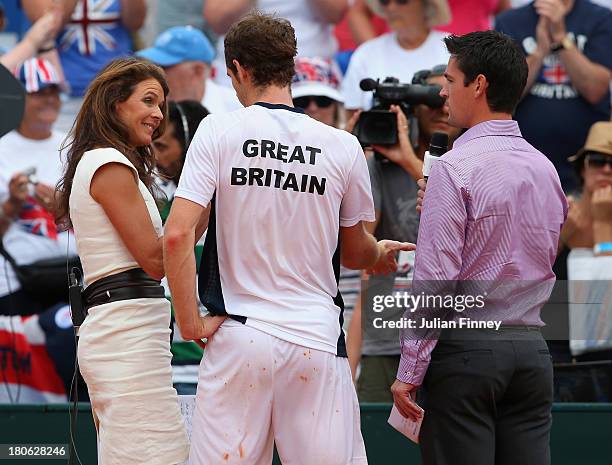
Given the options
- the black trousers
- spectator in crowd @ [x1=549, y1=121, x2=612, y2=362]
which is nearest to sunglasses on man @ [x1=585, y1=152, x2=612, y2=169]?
spectator in crowd @ [x1=549, y1=121, x2=612, y2=362]

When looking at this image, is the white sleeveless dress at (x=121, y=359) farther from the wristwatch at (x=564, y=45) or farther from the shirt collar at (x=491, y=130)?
the wristwatch at (x=564, y=45)

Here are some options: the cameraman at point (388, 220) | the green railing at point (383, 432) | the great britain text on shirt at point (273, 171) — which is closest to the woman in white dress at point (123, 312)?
the great britain text on shirt at point (273, 171)

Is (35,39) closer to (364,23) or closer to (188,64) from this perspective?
(188,64)

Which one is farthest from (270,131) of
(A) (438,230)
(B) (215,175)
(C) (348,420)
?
(C) (348,420)

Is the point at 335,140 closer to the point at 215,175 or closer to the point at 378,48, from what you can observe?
the point at 215,175

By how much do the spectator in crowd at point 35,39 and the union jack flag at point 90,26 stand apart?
0.12 meters

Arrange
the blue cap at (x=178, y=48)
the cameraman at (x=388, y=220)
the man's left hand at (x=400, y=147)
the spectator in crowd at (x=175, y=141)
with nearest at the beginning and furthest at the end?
the man's left hand at (x=400, y=147)
the cameraman at (x=388, y=220)
the spectator in crowd at (x=175, y=141)
the blue cap at (x=178, y=48)

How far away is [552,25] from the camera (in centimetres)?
650

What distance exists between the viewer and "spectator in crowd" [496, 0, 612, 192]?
648 centimetres

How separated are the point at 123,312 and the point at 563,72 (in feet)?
12.3

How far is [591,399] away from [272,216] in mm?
2605

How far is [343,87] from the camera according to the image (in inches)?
268

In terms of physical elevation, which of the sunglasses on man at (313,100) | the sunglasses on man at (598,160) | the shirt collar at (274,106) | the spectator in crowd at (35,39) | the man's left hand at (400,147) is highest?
the spectator in crowd at (35,39)

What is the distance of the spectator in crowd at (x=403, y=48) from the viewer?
21.8 ft
